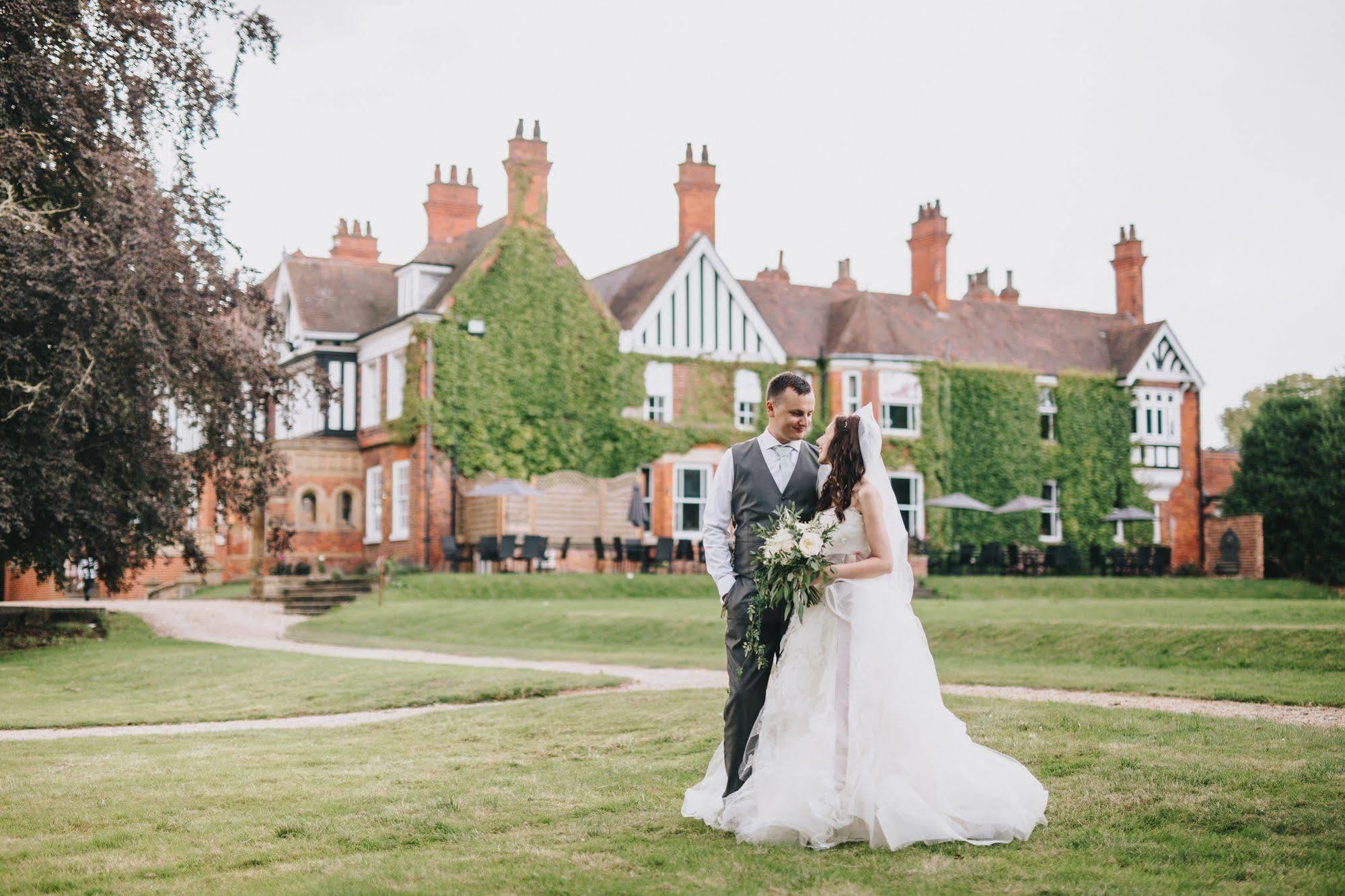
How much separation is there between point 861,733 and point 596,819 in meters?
1.54

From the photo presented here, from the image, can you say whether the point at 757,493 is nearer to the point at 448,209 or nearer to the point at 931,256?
the point at 448,209

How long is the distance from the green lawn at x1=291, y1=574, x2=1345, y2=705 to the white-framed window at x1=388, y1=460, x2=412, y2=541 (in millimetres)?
5198

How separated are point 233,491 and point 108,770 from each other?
1371 cm

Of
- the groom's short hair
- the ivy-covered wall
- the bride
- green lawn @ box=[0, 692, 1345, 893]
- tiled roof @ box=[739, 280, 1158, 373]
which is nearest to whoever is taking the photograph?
green lawn @ box=[0, 692, 1345, 893]

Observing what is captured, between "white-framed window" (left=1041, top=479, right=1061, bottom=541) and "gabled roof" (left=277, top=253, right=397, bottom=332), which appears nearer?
"gabled roof" (left=277, top=253, right=397, bottom=332)

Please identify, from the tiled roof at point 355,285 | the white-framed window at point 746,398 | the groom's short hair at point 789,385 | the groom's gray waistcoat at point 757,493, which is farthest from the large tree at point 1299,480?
the groom's short hair at point 789,385

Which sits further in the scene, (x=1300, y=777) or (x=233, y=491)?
(x=233, y=491)

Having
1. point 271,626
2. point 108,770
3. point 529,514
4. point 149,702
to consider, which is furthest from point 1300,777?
point 529,514

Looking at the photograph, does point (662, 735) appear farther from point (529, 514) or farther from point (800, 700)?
point (529, 514)

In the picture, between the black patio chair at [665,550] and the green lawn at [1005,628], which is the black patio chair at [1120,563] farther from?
the black patio chair at [665,550]

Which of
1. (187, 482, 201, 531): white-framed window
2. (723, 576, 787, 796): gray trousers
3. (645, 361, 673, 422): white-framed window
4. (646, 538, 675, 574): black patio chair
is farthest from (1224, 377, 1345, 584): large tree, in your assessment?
(723, 576, 787, 796): gray trousers

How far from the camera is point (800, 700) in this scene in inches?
278

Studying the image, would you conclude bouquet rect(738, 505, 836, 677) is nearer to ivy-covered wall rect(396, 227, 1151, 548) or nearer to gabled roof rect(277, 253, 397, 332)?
ivy-covered wall rect(396, 227, 1151, 548)

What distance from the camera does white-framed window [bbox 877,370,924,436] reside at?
39844 mm
